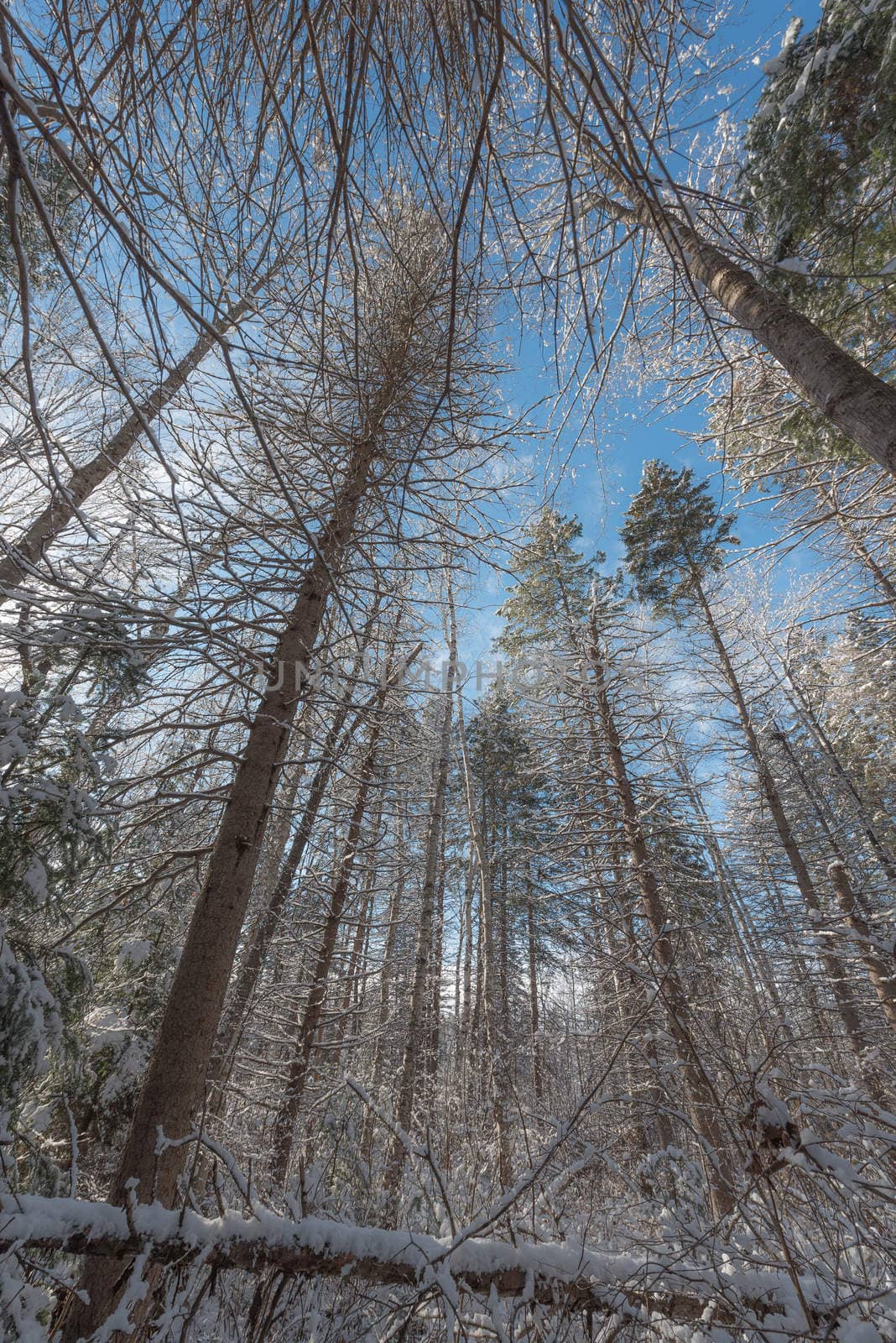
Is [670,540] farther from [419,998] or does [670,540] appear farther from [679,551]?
[419,998]

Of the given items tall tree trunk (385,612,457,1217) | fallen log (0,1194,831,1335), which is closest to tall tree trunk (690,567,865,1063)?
tall tree trunk (385,612,457,1217)

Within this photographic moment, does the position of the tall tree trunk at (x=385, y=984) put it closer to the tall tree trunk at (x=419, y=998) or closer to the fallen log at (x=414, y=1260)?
the tall tree trunk at (x=419, y=998)

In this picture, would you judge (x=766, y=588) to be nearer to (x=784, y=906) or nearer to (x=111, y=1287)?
(x=784, y=906)

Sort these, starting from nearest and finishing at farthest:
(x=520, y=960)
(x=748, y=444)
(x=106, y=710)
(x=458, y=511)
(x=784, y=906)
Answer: (x=106, y=710)
(x=458, y=511)
(x=748, y=444)
(x=784, y=906)
(x=520, y=960)

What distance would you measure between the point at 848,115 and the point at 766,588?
1026cm

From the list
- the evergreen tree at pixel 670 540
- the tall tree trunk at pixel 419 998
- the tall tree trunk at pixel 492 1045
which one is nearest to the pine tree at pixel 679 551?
the evergreen tree at pixel 670 540

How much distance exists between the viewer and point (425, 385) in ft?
13.8

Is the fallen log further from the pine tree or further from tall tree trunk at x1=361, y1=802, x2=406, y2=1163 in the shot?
the pine tree

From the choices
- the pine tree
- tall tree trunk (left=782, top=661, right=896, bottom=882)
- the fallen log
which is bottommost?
the fallen log

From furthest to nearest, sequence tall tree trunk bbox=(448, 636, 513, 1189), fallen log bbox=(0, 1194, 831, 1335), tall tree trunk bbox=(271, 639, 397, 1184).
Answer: tall tree trunk bbox=(271, 639, 397, 1184)
tall tree trunk bbox=(448, 636, 513, 1189)
fallen log bbox=(0, 1194, 831, 1335)

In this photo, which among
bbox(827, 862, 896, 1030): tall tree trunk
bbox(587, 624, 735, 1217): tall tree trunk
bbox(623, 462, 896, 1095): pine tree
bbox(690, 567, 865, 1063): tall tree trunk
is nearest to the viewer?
bbox(587, 624, 735, 1217): tall tree trunk

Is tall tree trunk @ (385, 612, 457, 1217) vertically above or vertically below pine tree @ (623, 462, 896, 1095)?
below

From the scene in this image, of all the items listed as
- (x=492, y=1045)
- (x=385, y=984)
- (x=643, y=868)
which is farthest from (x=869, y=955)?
(x=385, y=984)

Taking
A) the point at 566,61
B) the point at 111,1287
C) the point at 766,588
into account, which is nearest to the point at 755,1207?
the point at 111,1287
